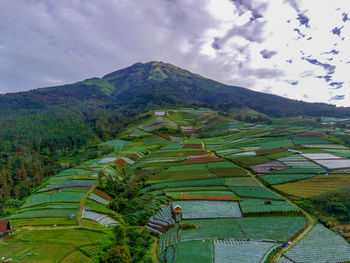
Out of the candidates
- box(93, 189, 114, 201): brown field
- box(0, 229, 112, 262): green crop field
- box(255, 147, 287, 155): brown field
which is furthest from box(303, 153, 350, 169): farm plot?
box(93, 189, 114, 201): brown field

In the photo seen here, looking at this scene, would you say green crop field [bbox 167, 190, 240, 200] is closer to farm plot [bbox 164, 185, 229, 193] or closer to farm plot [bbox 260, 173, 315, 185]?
farm plot [bbox 164, 185, 229, 193]

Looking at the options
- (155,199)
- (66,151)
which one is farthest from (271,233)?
(66,151)

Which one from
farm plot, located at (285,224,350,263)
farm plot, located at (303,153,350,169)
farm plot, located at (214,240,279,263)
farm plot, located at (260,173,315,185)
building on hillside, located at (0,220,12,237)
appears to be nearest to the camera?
farm plot, located at (285,224,350,263)

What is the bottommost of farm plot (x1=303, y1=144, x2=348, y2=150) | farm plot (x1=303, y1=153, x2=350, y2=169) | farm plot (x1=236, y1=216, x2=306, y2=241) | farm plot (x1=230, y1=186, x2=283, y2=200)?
farm plot (x1=236, y1=216, x2=306, y2=241)

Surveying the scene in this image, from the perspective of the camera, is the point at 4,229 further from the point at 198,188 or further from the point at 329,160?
the point at 329,160

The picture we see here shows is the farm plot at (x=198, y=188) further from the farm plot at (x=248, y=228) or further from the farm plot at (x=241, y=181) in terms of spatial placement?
the farm plot at (x=248, y=228)

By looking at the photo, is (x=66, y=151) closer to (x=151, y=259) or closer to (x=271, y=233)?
(x=151, y=259)

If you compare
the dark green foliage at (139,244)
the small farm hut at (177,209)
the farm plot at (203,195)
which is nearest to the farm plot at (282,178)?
the farm plot at (203,195)
